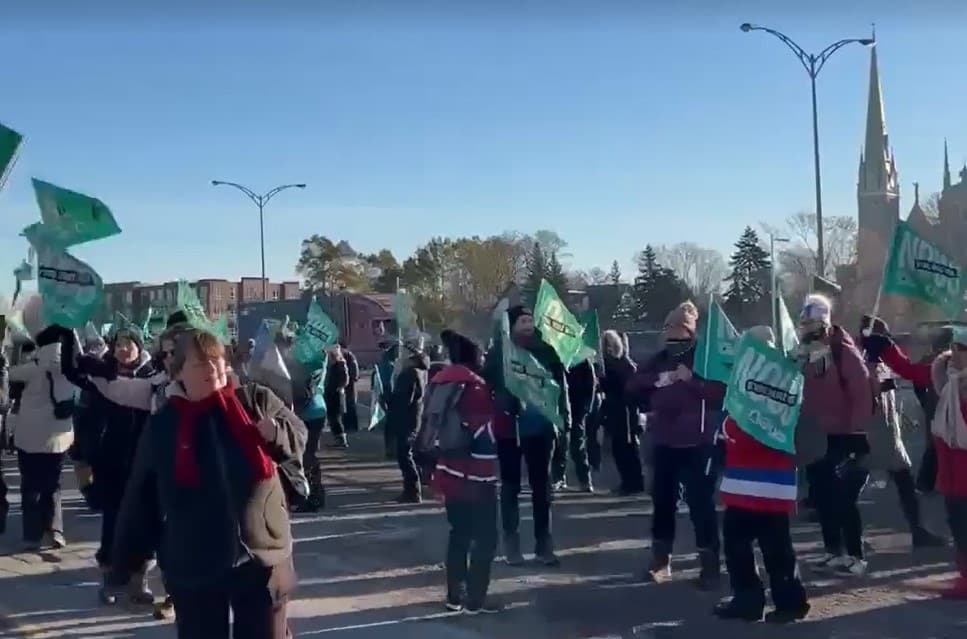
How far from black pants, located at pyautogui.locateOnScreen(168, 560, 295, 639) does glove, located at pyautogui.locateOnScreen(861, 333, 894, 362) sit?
5635 mm

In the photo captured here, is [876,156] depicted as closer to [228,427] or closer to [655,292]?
[655,292]

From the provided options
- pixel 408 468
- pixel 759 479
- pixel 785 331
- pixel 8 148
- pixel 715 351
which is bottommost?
pixel 408 468

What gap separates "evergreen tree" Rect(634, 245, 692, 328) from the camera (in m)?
62.8

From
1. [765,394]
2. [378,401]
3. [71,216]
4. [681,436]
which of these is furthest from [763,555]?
[378,401]

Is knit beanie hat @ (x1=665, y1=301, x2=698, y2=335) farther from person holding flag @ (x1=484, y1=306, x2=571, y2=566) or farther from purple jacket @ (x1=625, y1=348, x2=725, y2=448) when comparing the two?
person holding flag @ (x1=484, y1=306, x2=571, y2=566)

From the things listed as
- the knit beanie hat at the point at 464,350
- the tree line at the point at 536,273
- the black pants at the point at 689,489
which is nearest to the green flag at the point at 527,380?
the knit beanie hat at the point at 464,350

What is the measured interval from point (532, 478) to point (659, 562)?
3.64 feet

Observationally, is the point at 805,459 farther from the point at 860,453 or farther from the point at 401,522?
the point at 401,522

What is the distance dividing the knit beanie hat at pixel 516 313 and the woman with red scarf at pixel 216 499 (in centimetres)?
464

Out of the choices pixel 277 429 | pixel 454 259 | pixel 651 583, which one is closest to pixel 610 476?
pixel 651 583

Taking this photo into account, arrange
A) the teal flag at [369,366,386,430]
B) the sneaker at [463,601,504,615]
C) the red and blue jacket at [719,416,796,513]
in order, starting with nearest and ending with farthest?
the red and blue jacket at [719,416,796,513], the sneaker at [463,601,504,615], the teal flag at [369,366,386,430]

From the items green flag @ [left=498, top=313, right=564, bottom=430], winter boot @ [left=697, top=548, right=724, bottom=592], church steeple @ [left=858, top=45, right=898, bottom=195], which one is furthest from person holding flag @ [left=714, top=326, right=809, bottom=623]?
church steeple @ [left=858, top=45, right=898, bottom=195]

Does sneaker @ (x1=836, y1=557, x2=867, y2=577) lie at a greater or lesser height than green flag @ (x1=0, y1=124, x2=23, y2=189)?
lesser

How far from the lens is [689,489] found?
833cm
